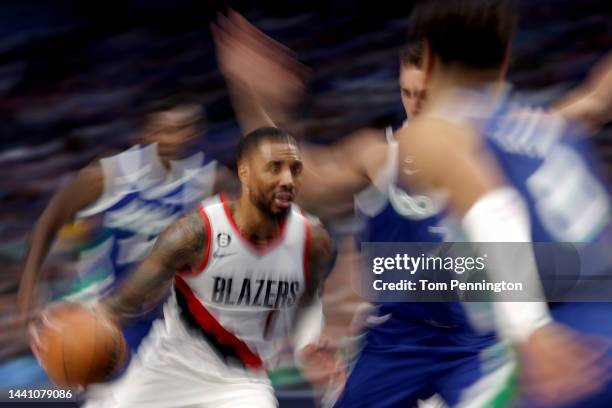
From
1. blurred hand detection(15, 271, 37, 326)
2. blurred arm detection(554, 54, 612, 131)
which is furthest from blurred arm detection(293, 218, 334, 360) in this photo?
blurred hand detection(15, 271, 37, 326)

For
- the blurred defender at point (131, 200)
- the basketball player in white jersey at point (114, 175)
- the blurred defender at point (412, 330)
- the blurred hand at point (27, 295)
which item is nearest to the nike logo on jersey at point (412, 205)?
the blurred defender at point (412, 330)

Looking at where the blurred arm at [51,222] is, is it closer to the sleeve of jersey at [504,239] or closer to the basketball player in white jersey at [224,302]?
the basketball player in white jersey at [224,302]

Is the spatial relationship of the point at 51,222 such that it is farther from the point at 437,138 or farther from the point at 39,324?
the point at 437,138

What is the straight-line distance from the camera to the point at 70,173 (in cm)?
423

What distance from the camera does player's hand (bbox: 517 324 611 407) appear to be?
1.69 metres

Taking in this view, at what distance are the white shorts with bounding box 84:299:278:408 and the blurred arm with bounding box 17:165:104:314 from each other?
923 mm

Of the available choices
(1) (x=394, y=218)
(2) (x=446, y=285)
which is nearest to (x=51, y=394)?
(2) (x=446, y=285)

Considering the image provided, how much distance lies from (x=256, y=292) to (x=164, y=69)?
130 cm

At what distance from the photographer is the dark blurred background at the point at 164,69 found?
4027mm

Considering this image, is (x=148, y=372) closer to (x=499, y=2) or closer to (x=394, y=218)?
(x=394, y=218)

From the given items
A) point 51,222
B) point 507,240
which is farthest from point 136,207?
point 507,240

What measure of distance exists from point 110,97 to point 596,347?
269 cm

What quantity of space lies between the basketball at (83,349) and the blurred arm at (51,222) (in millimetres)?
825

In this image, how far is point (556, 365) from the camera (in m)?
1.69
